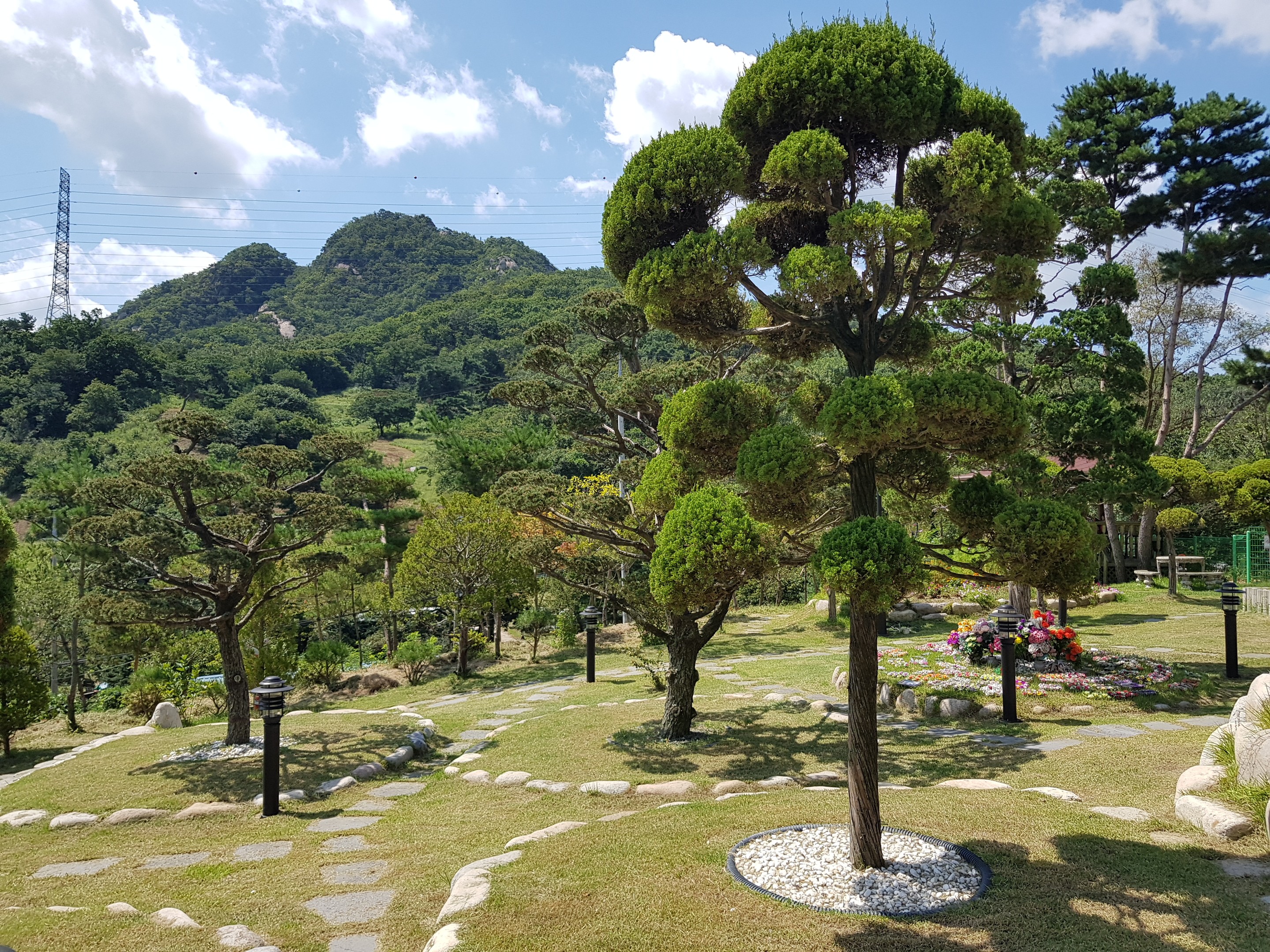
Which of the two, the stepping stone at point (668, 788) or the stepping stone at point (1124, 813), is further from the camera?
the stepping stone at point (668, 788)

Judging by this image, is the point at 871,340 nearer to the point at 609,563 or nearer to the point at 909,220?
the point at 909,220

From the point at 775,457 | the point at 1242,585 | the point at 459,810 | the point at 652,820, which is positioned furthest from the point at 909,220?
the point at 1242,585

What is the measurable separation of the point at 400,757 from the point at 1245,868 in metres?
7.73

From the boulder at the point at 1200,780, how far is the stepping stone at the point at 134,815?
8.32 meters

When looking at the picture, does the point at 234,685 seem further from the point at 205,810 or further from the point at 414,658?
the point at 414,658

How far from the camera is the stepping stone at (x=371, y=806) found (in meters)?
7.32

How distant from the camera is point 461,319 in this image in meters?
74.3

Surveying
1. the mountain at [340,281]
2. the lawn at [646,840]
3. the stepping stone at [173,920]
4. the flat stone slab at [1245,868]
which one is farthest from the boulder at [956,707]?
the mountain at [340,281]

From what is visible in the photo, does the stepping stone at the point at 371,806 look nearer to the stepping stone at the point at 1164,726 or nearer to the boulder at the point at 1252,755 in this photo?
the boulder at the point at 1252,755

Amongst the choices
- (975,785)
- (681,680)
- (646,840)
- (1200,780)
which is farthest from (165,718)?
(1200,780)

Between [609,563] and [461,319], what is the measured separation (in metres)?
66.2

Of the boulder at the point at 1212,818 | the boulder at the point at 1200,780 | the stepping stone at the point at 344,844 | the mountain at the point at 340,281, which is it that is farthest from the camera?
the mountain at the point at 340,281

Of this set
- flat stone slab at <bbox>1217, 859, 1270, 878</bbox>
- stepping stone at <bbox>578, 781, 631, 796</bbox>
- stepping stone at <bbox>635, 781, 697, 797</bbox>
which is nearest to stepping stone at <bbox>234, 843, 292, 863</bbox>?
stepping stone at <bbox>578, 781, 631, 796</bbox>

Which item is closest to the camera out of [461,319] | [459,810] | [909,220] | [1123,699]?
[909,220]
